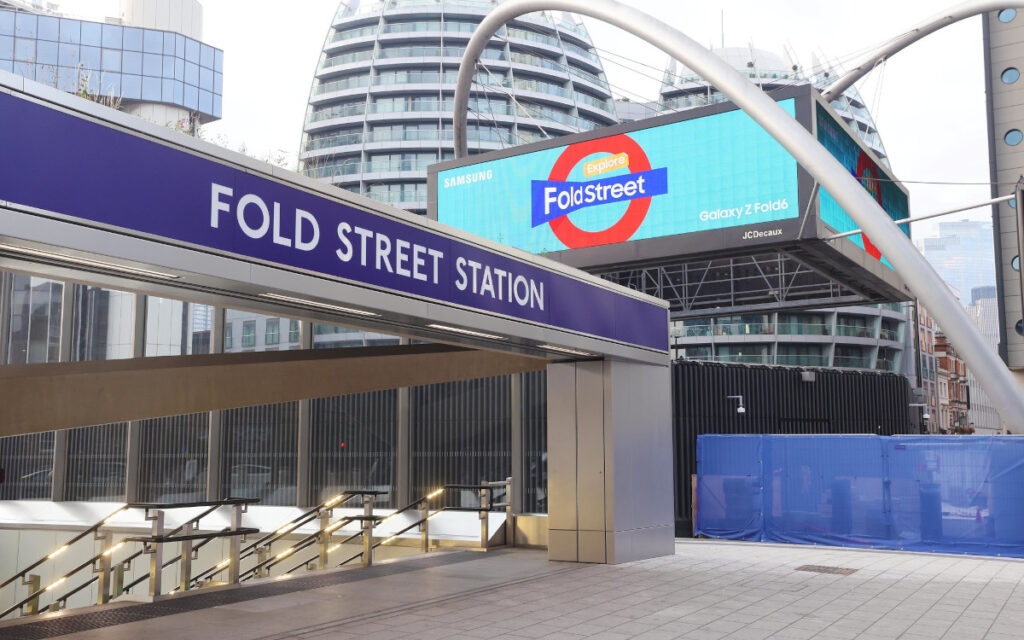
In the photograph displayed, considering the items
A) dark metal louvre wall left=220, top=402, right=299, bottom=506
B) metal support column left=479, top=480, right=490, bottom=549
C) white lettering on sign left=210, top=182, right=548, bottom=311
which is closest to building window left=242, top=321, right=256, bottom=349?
dark metal louvre wall left=220, top=402, right=299, bottom=506

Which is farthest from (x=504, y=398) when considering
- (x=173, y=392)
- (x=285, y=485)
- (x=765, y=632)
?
(x=765, y=632)

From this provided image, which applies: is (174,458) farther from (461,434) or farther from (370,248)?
(370,248)

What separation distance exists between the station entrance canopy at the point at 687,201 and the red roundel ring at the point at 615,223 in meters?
0.03

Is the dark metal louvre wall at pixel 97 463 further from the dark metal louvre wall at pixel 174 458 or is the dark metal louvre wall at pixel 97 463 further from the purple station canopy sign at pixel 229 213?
the purple station canopy sign at pixel 229 213

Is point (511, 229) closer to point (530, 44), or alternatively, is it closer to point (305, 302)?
point (305, 302)

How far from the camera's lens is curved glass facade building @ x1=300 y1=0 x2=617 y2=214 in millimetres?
91688

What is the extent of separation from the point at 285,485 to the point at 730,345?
69.8 meters

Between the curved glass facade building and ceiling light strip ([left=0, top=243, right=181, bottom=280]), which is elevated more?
the curved glass facade building

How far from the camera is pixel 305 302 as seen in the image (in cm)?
877

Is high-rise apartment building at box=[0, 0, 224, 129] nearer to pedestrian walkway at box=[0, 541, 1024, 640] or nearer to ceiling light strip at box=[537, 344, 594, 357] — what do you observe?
ceiling light strip at box=[537, 344, 594, 357]

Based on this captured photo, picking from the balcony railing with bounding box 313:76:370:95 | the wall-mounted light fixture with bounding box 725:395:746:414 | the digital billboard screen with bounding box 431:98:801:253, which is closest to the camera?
the digital billboard screen with bounding box 431:98:801:253

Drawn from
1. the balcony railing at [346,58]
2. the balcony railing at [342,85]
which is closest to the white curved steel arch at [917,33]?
the balcony railing at [342,85]

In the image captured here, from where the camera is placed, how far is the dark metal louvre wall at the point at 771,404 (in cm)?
2067

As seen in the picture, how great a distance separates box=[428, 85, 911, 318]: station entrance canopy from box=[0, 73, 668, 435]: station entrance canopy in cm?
804
